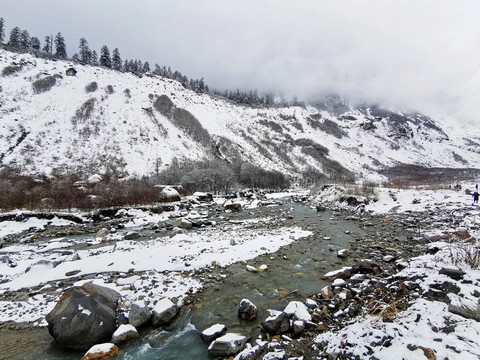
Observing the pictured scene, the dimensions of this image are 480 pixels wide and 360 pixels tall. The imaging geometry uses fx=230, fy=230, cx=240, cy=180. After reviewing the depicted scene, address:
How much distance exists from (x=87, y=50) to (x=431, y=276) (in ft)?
444

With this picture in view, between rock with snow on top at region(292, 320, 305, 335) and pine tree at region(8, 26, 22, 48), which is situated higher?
pine tree at region(8, 26, 22, 48)

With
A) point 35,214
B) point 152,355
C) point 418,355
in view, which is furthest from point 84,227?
point 418,355

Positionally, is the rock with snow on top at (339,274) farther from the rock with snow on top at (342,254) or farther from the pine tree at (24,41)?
the pine tree at (24,41)

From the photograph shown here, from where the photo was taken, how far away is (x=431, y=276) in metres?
6.65

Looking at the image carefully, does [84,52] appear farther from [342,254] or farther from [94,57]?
[342,254]

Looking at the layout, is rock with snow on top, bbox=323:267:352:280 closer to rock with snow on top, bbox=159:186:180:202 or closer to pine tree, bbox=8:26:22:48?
rock with snow on top, bbox=159:186:180:202

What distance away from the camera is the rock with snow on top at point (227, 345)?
5605 millimetres

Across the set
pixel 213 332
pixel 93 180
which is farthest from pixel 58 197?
pixel 213 332

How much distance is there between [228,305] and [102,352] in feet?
12.3

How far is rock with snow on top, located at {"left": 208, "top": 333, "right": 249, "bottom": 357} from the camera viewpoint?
221 inches

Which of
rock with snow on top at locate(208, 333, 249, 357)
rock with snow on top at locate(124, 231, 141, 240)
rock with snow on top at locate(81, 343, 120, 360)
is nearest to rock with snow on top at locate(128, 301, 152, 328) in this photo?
rock with snow on top at locate(81, 343, 120, 360)

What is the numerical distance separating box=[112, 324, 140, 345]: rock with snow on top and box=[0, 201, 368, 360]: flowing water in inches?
7.7

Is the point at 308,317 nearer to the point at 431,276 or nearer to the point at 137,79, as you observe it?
the point at 431,276

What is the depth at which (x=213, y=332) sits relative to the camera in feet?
20.8
